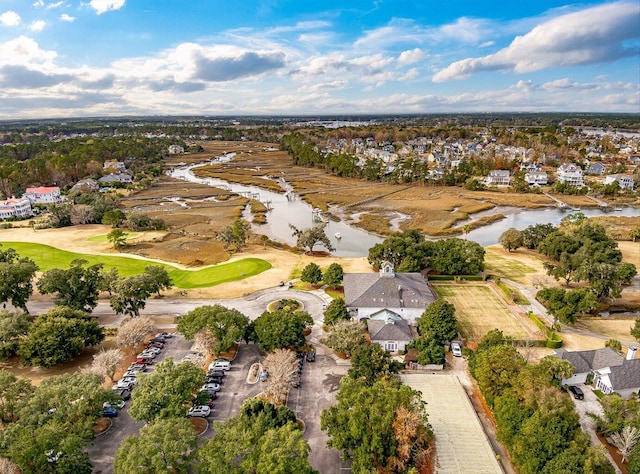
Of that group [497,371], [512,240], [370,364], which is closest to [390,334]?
[370,364]

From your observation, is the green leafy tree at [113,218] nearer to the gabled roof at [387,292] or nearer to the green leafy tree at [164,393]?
the gabled roof at [387,292]

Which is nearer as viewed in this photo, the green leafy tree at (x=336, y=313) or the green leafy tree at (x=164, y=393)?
the green leafy tree at (x=164, y=393)

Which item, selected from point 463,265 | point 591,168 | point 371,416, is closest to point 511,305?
point 463,265

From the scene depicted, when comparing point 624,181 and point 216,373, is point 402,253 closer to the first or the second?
point 216,373

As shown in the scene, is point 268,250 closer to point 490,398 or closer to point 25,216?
point 490,398

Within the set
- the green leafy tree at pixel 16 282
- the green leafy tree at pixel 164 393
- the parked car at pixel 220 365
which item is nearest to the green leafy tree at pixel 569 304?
the parked car at pixel 220 365

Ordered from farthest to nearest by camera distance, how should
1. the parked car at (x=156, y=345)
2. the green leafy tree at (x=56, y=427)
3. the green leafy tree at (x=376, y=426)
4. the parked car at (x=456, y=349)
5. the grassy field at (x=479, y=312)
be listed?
the grassy field at (x=479, y=312)
the parked car at (x=156, y=345)
the parked car at (x=456, y=349)
the green leafy tree at (x=376, y=426)
the green leafy tree at (x=56, y=427)
